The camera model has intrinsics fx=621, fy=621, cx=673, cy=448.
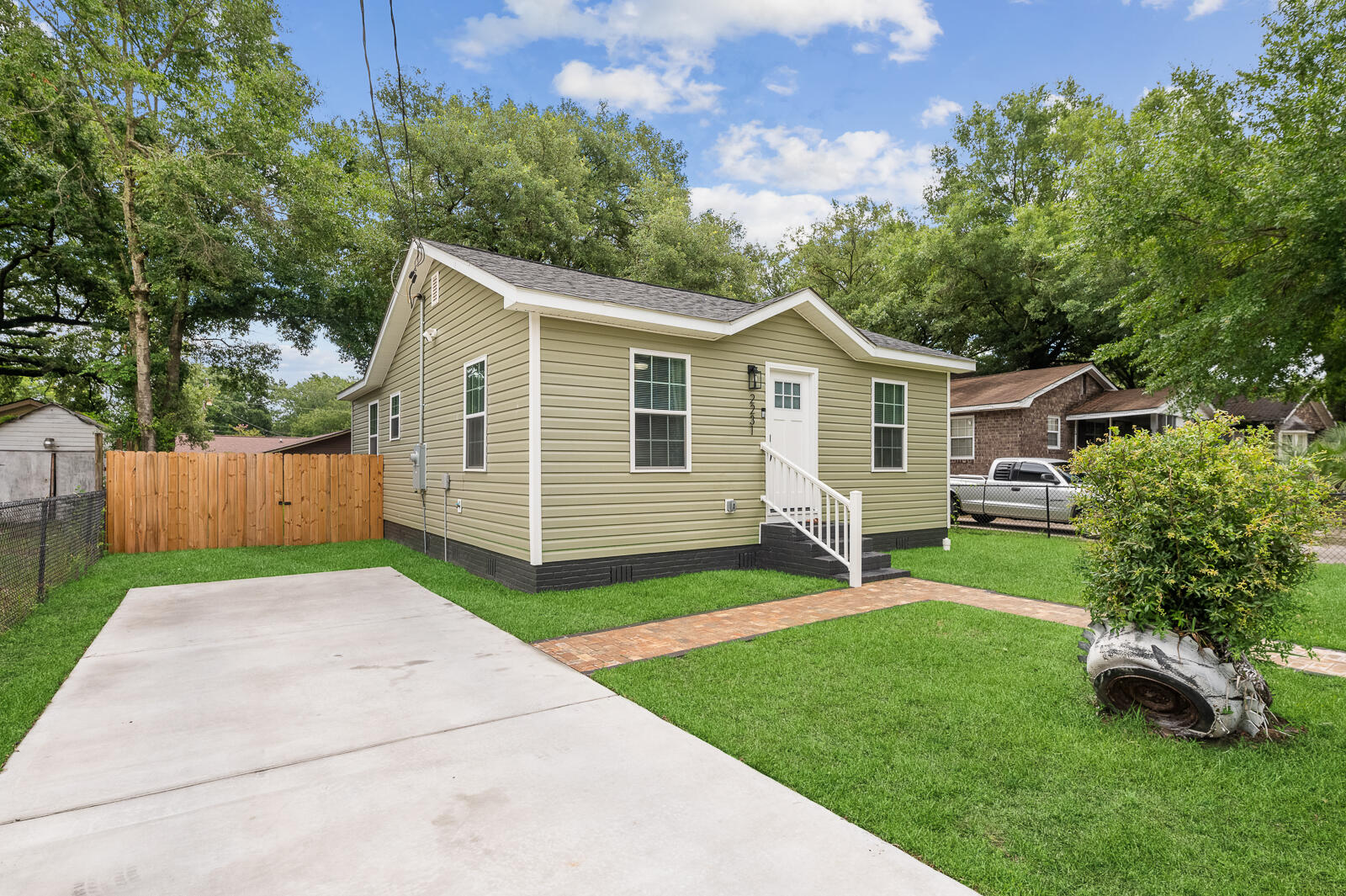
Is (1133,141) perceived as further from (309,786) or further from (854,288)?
(309,786)

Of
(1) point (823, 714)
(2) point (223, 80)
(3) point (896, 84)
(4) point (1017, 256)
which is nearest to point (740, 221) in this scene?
(4) point (1017, 256)

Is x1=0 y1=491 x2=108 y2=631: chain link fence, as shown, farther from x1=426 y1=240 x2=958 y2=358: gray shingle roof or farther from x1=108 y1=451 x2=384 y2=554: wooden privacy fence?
x1=426 y1=240 x2=958 y2=358: gray shingle roof

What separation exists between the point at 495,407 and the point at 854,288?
78.6 ft

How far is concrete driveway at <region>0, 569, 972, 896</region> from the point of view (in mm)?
2115

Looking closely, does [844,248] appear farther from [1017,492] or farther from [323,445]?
[323,445]

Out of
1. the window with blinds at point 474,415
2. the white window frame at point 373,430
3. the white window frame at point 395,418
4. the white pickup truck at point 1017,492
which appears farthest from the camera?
the white window frame at point 373,430

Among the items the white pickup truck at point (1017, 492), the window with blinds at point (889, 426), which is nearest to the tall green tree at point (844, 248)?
the white pickup truck at point (1017, 492)

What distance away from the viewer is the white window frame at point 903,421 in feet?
32.4

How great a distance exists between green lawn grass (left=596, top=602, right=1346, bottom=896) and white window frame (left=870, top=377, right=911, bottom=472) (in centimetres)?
549

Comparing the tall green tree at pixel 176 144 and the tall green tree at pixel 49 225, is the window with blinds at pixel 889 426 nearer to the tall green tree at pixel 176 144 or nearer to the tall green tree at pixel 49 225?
the tall green tree at pixel 176 144

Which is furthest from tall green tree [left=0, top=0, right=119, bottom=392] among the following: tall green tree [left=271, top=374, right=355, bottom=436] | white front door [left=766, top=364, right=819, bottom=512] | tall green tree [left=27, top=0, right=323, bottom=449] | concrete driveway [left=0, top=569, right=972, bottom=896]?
tall green tree [left=271, top=374, right=355, bottom=436]

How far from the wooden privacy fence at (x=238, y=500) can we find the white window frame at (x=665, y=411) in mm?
7161

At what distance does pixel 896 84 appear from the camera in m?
12.8

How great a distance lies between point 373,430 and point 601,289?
799 centimetres
